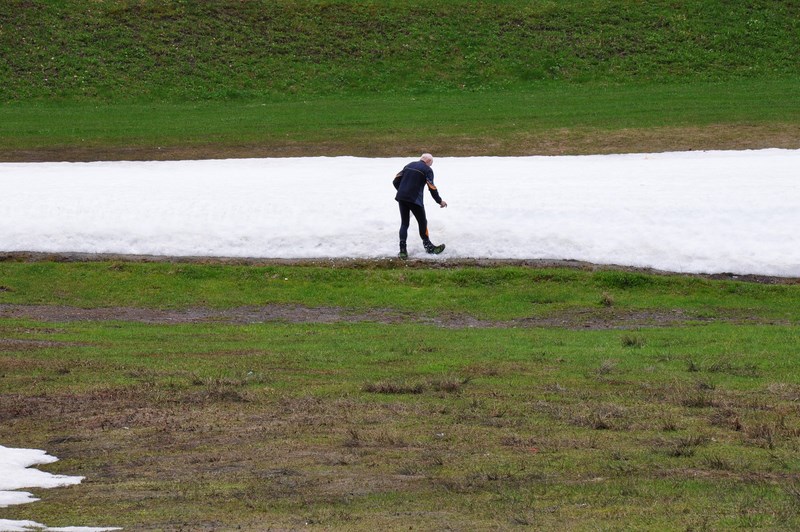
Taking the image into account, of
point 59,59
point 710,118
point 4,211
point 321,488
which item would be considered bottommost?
point 321,488

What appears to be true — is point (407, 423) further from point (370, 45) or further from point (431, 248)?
point (370, 45)

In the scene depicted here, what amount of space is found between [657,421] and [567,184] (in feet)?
51.6

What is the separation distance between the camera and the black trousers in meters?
23.2

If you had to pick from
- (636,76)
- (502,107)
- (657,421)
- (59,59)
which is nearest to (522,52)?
(636,76)

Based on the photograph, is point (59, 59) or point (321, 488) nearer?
point (321, 488)

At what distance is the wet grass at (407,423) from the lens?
27.8ft

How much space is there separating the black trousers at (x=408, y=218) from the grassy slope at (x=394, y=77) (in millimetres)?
10831

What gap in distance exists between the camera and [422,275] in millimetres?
22359

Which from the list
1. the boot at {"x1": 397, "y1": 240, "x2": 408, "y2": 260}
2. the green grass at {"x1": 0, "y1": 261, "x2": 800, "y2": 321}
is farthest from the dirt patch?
the boot at {"x1": 397, "y1": 240, "x2": 408, "y2": 260}

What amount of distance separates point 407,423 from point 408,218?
1225cm

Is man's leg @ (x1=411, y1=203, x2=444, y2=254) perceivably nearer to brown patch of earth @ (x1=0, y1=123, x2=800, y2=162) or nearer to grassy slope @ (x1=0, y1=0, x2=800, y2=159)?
brown patch of earth @ (x1=0, y1=123, x2=800, y2=162)

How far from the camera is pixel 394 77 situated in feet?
155

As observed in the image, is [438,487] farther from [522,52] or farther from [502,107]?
[522,52]

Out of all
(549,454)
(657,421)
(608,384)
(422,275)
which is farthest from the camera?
(422,275)
